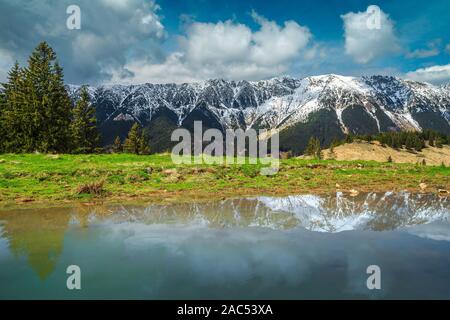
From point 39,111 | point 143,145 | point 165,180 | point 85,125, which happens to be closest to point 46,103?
point 39,111

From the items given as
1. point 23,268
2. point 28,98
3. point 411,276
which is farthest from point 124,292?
point 28,98

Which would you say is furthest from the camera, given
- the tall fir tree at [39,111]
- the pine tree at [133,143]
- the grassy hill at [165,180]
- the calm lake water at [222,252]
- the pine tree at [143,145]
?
the pine tree at [143,145]

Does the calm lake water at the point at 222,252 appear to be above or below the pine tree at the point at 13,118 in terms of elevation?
below

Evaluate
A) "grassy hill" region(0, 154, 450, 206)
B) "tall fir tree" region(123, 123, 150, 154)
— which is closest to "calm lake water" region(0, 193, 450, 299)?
"grassy hill" region(0, 154, 450, 206)

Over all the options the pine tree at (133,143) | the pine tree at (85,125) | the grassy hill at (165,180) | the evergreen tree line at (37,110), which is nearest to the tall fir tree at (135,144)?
the pine tree at (133,143)

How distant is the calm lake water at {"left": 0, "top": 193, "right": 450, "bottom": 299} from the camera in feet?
23.7

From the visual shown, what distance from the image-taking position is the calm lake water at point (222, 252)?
23.7ft

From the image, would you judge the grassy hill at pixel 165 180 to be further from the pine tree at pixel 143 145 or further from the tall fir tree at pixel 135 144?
the tall fir tree at pixel 135 144

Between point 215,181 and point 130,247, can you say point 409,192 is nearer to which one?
point 215,181

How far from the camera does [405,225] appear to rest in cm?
1360
